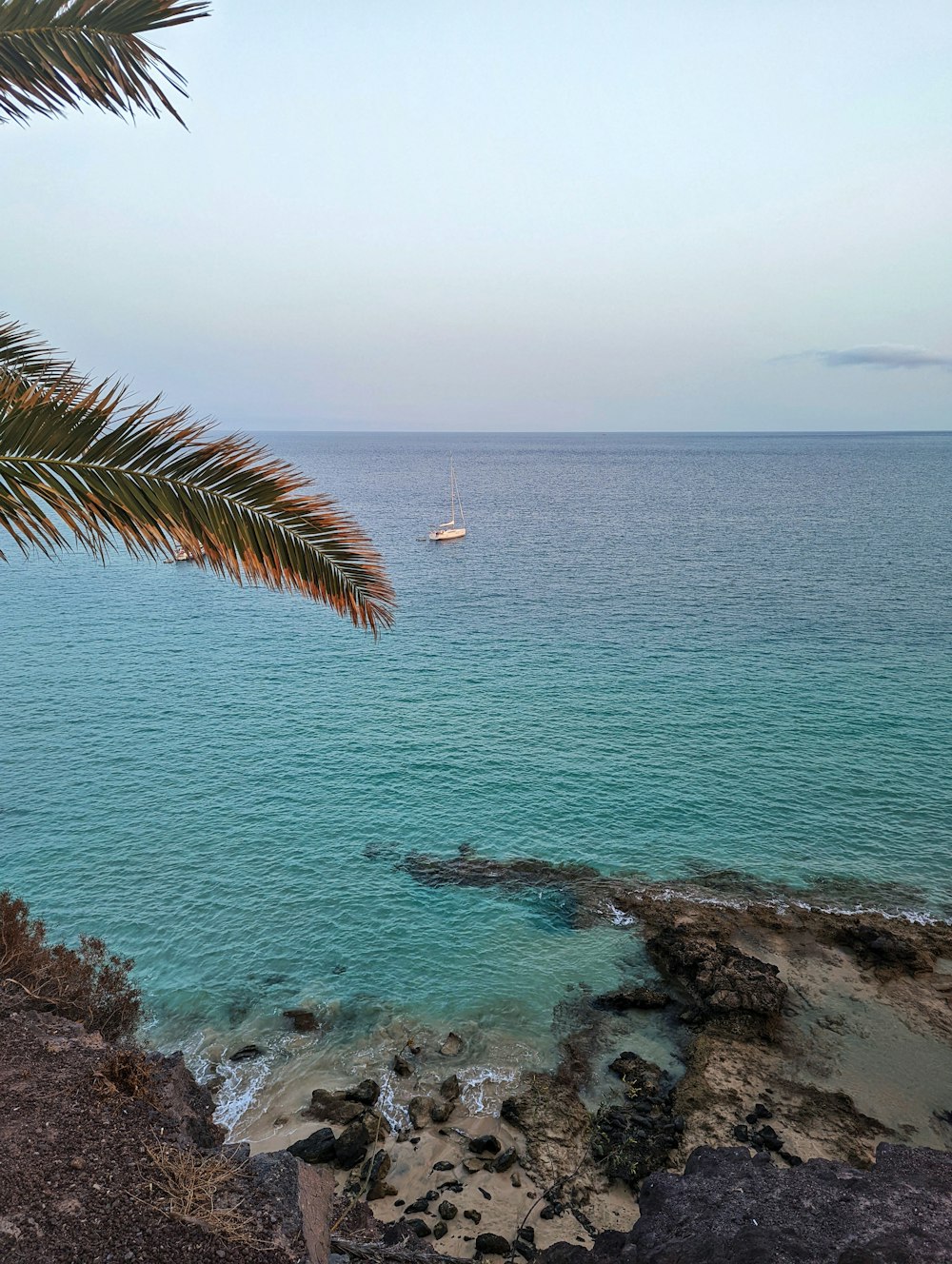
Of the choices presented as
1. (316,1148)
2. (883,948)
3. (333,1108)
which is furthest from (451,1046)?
(883,948)

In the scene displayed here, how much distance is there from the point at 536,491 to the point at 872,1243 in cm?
15836

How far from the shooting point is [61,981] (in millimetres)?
16281

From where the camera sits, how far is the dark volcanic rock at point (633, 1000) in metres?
21.8

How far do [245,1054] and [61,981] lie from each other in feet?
19.9

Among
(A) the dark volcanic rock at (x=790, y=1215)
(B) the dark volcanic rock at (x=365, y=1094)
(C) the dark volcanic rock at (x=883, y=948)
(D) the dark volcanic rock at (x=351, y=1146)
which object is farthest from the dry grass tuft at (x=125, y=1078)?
(C) the dark volcanic rock at (x=883, y=948)

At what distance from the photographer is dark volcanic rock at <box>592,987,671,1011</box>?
71.6 feet

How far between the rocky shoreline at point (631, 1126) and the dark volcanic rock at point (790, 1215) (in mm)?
42

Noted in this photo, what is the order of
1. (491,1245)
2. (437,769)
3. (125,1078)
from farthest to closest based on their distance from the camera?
(437,769) → (491,1245) → (125,1078)

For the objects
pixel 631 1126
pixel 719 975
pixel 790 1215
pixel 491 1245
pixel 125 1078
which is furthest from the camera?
pixel 719 975

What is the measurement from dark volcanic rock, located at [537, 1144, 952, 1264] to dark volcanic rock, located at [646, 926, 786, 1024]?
714 centimetres

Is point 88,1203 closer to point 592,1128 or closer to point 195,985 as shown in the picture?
point 592,1128

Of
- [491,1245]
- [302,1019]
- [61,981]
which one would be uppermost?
[61,981]

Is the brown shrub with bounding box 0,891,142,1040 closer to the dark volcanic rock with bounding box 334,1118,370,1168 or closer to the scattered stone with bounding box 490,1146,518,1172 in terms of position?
the dark volcanic rock with bounding box 334,1118,370,1168

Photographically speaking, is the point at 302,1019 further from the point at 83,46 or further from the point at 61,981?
the point at 83,46
